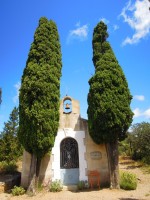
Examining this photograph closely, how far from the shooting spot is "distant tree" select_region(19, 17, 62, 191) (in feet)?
44.2

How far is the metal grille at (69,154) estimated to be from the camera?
49.5ft

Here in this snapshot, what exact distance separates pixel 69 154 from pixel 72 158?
0.35 metres

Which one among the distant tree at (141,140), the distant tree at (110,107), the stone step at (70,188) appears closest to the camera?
the distant tree at (110,107)

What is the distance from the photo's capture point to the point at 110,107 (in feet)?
43.9

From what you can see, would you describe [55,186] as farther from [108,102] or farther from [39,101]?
[108,102]

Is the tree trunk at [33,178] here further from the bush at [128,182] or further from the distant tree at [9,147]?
the distant tree at [9,147]

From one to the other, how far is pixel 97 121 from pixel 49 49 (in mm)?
6538

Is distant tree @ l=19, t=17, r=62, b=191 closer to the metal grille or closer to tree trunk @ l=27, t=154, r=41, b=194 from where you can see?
tree trunk @ l=27, t=154, r=41, b=194

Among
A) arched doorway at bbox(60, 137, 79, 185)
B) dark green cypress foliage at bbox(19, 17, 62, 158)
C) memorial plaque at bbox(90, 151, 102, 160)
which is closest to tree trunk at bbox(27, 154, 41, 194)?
dark green cypress foliage at bbox(19, 17, 62, 158)

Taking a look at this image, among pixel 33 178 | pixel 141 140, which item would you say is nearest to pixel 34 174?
pixel 33 178

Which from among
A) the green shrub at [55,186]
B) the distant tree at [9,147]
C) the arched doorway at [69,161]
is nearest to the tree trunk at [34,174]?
the green shrub at [55,186]

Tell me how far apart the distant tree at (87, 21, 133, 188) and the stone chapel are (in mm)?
1192

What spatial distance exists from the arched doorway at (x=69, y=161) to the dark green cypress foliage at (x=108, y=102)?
2.00m

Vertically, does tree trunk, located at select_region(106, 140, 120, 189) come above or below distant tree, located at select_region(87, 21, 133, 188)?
below
